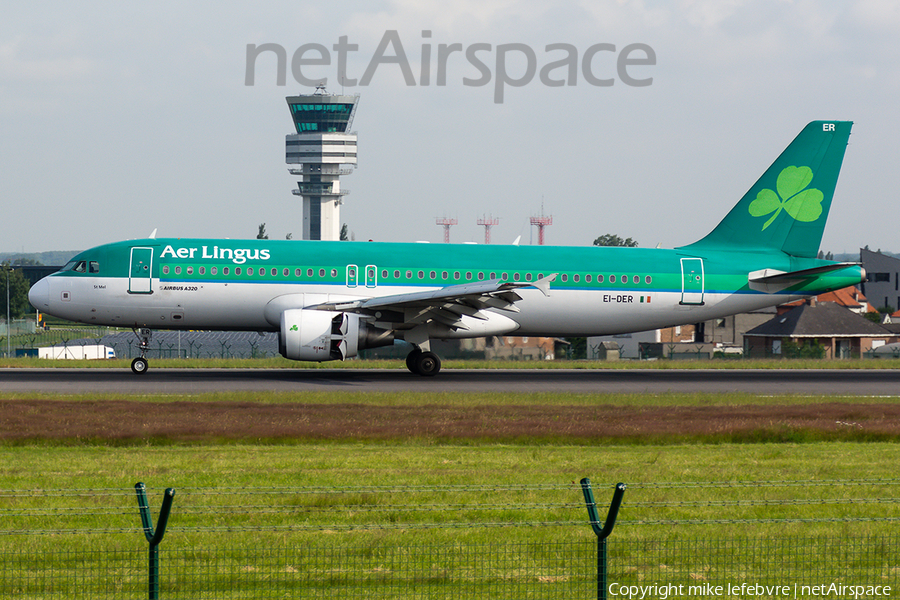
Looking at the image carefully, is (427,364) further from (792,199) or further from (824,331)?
(824,331)

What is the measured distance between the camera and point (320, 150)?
177 meters

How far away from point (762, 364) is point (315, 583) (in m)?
39.3

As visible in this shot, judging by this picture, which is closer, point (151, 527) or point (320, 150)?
point (151, 527)

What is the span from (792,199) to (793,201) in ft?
0.30

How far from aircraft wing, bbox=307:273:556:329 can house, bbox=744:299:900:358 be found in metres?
53.7

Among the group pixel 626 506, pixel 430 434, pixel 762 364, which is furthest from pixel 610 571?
pixel 762 364

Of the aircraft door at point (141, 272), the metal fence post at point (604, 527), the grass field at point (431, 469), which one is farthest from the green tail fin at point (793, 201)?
the metal fence post at point (604, 527)

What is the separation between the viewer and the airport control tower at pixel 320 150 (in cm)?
17675

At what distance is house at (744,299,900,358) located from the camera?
272ft

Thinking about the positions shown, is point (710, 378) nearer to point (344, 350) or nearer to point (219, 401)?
point (344, 350)

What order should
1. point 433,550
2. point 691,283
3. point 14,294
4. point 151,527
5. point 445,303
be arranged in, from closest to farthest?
point 151,527 → point 433,550 → point 445,303 → point 691,283 → point 14,294

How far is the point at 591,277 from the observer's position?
Answer: 36688 mm

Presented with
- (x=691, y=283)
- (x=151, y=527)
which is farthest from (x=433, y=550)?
(x=691, y=283)

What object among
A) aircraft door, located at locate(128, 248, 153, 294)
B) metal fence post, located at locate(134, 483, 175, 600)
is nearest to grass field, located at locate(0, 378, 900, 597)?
metal fence post, located at locate(134, 483, 175, 600)
